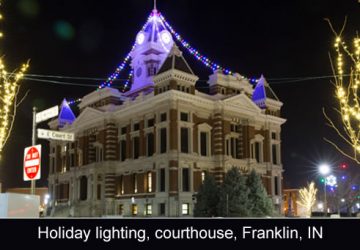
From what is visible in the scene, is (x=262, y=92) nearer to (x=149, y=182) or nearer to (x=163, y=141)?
(x=163, y=141)

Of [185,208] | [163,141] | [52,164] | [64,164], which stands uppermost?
[163,141]

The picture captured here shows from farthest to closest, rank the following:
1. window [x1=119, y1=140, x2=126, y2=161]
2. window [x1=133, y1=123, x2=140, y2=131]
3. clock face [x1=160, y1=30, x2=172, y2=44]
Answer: clock face [x1=160, y1=30, x2=172, y2=44] → window [x1=119, y1=140, x2=126, y2=161] → window [x1=133, y1=123, x2=140, y2=131]

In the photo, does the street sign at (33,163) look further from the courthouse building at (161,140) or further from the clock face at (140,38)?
the clock face at (140,38)

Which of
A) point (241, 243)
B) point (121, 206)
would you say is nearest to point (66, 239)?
point (241, 243)

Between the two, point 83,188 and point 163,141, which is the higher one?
point 163,141

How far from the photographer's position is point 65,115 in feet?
255

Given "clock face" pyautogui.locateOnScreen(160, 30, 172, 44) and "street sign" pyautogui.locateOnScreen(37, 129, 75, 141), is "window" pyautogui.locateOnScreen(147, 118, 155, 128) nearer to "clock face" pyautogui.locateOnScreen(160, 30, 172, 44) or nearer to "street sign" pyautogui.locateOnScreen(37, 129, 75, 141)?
"clock face" pyautogui.locateOnScreen(160, 30, 172, 44)

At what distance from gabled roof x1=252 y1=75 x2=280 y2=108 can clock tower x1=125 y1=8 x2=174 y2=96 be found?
13693 millimetres

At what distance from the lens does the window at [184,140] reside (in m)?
54.0

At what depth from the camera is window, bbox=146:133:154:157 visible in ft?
184

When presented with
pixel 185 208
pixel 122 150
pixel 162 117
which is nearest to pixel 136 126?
pixel 122 150

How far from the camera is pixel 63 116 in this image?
7744cm

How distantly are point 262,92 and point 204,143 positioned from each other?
15.0 metres

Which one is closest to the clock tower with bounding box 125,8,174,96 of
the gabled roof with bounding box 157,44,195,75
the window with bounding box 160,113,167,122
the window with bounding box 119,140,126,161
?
the window with bounding box 119,140,126,161
